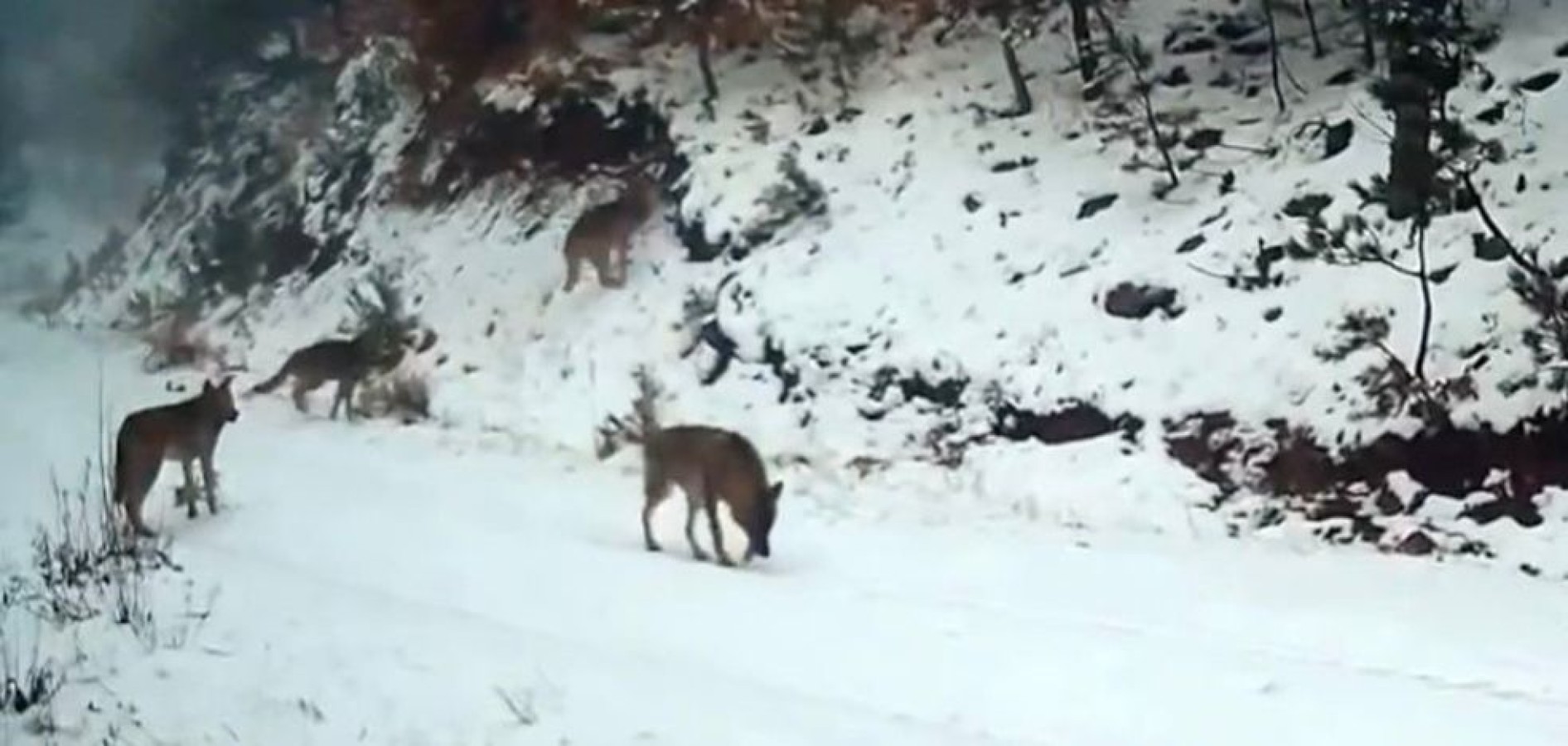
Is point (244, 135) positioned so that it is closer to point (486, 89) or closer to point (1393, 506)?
point (486, 89)

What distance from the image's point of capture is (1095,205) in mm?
17906

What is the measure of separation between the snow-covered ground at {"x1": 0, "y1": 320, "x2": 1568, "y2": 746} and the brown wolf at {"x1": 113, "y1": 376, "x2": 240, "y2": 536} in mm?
351

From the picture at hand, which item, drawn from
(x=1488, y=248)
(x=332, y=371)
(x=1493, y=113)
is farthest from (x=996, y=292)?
(x=332, y=371)

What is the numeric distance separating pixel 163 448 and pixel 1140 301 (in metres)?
8.23

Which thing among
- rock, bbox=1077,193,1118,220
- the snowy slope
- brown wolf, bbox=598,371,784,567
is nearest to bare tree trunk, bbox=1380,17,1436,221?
the snowy slope

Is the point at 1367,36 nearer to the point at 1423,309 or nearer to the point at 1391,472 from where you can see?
the point at 1423,309

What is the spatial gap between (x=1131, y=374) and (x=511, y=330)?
9020 mm

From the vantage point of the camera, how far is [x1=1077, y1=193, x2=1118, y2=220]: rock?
1777cm

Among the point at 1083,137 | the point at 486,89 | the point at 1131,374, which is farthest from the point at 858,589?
the point at 486,89

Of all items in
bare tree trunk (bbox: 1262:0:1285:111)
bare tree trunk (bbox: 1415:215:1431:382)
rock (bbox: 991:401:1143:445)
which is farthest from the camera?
bare tree trunk (bbox: 1262:0:1285:111)

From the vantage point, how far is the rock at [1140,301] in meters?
15.9

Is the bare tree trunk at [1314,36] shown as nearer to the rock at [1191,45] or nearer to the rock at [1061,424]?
the rock at [1191,45]

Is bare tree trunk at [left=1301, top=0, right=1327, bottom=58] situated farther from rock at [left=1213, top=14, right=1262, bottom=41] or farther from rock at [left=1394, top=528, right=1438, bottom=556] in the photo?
rock at [left=1394, top=528, right=1438, bottom=556]

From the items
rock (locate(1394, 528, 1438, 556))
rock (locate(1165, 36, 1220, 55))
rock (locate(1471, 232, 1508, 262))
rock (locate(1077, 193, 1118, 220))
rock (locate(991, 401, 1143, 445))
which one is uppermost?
rock (locate(1165, 36, 1220, 55))
